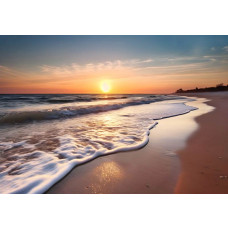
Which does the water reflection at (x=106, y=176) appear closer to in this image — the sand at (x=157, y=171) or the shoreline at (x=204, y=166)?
the sand at (x=157, y=171)

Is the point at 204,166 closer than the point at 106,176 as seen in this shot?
No

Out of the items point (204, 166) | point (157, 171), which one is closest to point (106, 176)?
point (157, 171)

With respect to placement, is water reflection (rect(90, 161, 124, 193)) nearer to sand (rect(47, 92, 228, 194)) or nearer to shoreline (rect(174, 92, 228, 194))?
sand (rect(47, 92, 228, 194))

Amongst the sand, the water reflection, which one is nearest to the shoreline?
the sand

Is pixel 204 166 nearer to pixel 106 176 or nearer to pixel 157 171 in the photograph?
pixel 157 171

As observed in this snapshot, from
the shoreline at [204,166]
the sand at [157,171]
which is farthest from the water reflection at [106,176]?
the shoreline at [204,166]

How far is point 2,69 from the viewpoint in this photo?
20.0 feet
